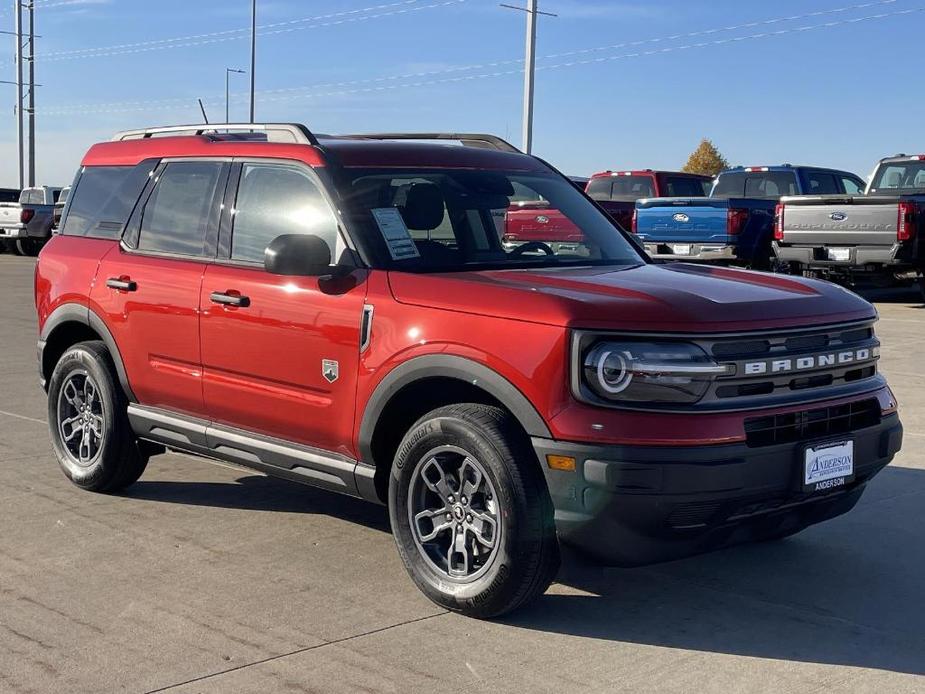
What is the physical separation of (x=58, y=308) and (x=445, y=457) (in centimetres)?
295

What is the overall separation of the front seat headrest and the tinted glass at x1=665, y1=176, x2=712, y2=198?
17.4 m

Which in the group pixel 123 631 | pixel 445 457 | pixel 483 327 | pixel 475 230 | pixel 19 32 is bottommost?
pixel 123 631

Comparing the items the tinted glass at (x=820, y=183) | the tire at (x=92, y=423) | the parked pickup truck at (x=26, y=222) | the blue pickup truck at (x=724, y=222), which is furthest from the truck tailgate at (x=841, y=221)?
the parked pickup truck at (x=26, y=222)

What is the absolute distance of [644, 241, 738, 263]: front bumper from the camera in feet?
60.4

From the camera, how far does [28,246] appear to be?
33.7 meters

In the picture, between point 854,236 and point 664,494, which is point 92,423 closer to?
point 664,494

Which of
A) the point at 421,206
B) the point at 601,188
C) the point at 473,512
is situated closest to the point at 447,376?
the point at 473,512

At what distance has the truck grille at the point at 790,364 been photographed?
4.31 metres

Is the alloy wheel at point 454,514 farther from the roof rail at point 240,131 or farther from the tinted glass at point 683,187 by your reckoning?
the tinted glass at point 683,187

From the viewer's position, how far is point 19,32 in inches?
2194

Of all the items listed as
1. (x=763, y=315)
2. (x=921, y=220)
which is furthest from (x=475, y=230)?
(x=921, y=220)

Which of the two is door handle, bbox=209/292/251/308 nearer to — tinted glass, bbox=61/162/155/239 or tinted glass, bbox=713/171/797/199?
tinted glass, bbox=61/162/155/239

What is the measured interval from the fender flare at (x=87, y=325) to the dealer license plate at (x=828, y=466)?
3372mm

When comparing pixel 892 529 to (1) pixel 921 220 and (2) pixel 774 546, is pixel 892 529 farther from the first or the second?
(1) pixel 921 220
